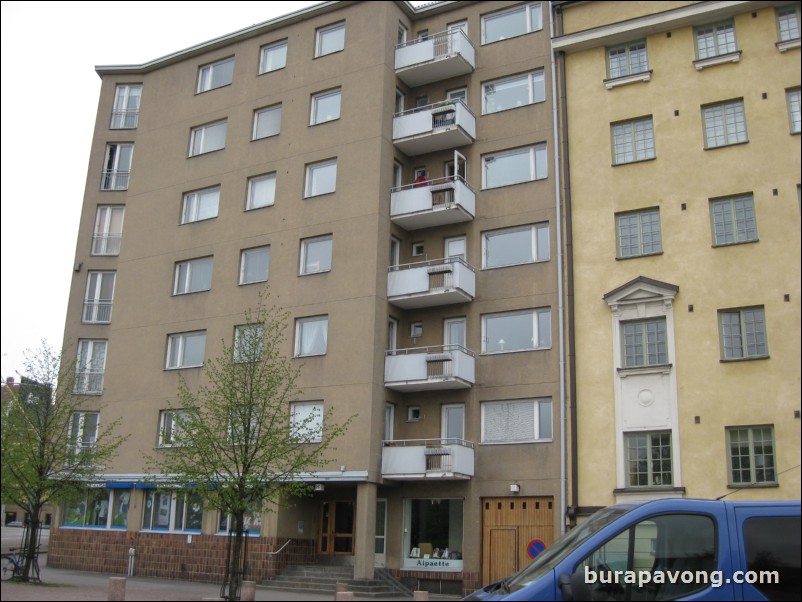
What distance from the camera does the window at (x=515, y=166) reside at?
2962cm

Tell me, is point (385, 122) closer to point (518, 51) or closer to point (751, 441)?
point (518, 51)

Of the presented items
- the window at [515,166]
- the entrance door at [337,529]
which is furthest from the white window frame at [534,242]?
the entrance door at [337,529]

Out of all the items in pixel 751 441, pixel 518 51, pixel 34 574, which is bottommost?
pixel 34 574

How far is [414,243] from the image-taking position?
3156cm

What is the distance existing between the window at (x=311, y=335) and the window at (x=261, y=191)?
552 cm

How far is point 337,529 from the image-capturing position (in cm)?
2983

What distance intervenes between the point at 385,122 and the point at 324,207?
3.97 metres

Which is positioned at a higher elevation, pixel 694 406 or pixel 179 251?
pixel 179 251

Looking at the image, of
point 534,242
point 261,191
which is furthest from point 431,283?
point 261,191

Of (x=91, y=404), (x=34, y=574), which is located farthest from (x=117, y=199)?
(x=34, y=574)

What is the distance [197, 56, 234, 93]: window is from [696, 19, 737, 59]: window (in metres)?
19.5

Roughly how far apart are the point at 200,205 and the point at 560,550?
29.3 m

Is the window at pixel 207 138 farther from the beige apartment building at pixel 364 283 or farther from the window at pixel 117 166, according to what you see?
the window at pixel 117 166

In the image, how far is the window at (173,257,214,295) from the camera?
3384 cm
